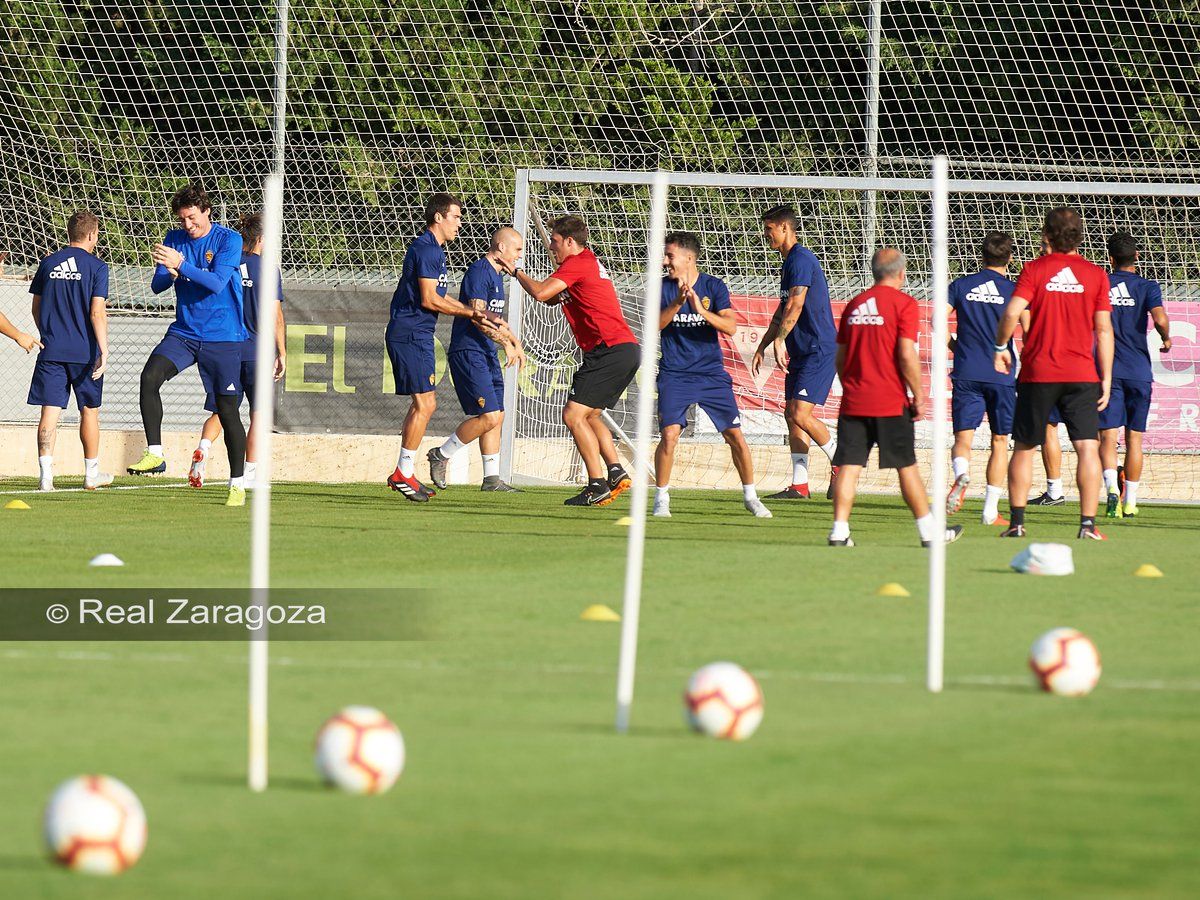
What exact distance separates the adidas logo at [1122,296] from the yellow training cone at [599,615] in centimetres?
824

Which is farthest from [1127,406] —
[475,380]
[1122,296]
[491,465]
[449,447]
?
[449,447]

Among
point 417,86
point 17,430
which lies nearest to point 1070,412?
point 17,430

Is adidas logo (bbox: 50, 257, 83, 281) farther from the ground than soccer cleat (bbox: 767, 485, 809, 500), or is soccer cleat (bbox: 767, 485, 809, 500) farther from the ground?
adidas logo (bbox: 50, 257, 83, 281)

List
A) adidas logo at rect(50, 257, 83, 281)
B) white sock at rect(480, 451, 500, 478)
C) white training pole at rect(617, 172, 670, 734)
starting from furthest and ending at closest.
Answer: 1. white sock at rect(480, 451, 500, 478)
2. adidas logo at rect(50, 257, 83, 281)
3. white training pole at rect(617, 172, 670, 734)

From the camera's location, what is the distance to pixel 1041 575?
997cm

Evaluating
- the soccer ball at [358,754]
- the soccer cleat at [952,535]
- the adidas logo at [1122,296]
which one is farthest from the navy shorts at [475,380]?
the soccer ball at [358,754]

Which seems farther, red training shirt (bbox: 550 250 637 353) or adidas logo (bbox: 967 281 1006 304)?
adidas logo (bbox: 967 281 1006 304)

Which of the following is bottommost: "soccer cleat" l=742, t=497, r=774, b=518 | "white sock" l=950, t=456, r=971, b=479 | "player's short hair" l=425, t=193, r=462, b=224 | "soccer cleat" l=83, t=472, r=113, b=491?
"soccer cleat" l=83, t=472, r=113, b=491

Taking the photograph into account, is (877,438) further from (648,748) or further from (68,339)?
(68,339)

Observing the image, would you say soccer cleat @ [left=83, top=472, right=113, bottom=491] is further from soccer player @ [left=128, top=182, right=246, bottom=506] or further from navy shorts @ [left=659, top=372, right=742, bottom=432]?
navy shorts @ [left=659, top=372, right=742, bottom=432]

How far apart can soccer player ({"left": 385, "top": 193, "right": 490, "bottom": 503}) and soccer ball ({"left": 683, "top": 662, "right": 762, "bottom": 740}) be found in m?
9.96

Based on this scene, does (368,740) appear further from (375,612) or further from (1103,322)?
(1103,322)

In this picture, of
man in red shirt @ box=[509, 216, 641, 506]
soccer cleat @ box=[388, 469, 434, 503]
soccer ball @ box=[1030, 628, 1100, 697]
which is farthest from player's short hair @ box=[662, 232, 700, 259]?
soccer ball @ box=[1030, 628, 1100, 697]

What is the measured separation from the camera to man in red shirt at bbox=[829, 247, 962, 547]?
11.3 metres
